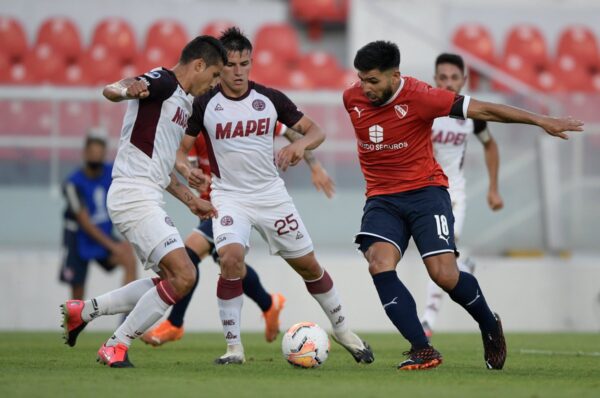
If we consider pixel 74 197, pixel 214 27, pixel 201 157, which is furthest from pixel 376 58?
pixel 214 27

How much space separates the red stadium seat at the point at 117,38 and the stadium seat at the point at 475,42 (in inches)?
211

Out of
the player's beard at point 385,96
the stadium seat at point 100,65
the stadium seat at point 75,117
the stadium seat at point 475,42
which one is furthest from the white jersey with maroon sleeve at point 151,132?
the stadium seat at point 475,42

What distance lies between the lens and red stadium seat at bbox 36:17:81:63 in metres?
18.6

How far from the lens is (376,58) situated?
771cm

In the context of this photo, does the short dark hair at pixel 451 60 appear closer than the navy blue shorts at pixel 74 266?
Yes

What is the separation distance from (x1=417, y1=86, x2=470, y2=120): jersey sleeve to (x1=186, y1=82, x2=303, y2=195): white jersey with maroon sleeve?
1.08 m

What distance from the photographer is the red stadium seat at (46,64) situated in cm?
1806

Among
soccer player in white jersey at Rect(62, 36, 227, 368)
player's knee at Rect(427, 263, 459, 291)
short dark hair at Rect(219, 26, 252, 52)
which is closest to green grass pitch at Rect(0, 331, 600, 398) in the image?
soccer player in white jersey at Rect(62, 36, 227, 368)

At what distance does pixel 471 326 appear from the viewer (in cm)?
1447

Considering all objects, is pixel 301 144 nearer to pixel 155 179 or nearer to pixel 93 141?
pixel 155 179

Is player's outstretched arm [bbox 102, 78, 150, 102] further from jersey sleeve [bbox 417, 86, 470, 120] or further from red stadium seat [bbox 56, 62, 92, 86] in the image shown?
red stadium seat [bbox 56, 62, 92, 86]

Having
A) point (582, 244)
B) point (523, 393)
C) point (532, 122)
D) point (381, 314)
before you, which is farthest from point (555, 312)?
point (523, 393)

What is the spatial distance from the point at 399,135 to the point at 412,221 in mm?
600

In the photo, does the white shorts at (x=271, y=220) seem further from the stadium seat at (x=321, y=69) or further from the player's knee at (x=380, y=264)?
the stadium seat at (x=321, y=69)
